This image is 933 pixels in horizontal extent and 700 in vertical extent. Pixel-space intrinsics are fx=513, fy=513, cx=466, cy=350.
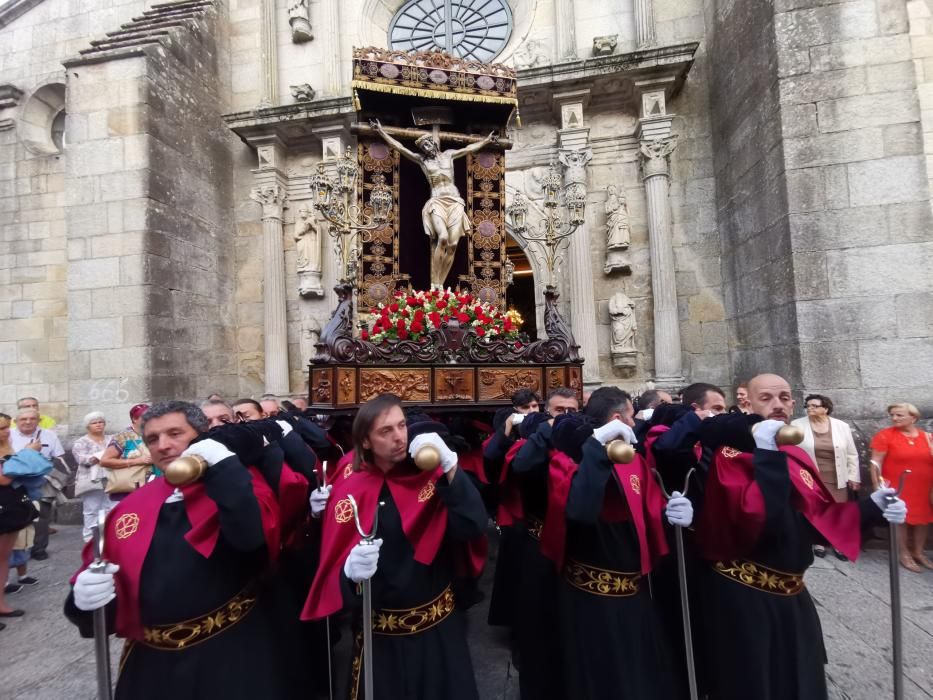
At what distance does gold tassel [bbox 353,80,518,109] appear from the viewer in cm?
629

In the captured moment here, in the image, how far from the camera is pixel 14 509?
14.7 ft

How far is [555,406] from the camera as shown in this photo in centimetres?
365

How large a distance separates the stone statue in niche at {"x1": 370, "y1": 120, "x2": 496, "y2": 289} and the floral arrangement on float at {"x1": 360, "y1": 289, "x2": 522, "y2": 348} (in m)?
0.65

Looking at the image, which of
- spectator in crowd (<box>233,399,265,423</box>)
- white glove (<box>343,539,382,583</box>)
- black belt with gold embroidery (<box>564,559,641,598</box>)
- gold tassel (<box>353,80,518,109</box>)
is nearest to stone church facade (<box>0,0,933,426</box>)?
gold tassel (<box>353,80,518,109</box>)

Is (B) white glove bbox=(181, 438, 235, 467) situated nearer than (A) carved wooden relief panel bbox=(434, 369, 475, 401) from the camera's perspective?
Yes

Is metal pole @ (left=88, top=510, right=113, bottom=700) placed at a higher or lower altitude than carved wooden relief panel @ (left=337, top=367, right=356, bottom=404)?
lower

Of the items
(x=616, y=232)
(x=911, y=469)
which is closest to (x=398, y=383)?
(x=911, y=469)

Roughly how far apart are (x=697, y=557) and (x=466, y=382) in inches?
104

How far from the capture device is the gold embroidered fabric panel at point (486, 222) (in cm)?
681

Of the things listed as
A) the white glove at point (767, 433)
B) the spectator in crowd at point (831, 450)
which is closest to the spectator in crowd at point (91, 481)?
the white glove at point (767, 433)

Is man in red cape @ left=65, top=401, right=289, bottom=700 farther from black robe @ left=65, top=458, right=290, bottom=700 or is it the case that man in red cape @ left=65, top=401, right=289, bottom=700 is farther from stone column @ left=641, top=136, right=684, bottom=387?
A: stone column @ left=641, top=136, right=684, bottom=387

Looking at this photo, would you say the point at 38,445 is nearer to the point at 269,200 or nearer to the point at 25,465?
the point at 25,465

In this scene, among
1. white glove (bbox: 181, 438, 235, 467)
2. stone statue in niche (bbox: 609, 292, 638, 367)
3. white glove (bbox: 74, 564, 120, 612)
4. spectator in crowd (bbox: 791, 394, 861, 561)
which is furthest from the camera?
stone statue in niche (bbox: 609, 292, 638, 367)

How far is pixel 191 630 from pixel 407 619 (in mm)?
886
